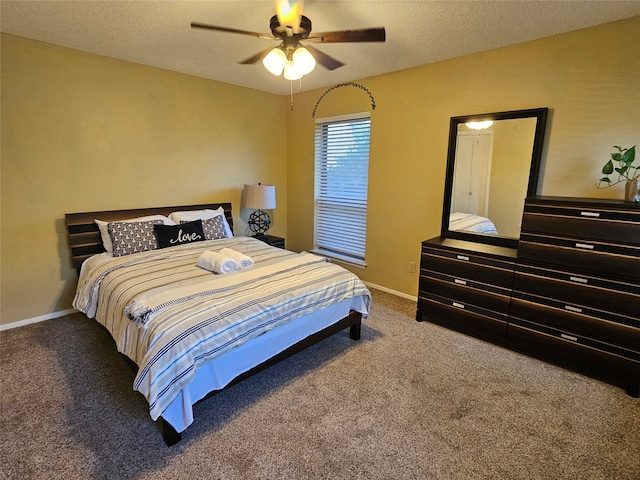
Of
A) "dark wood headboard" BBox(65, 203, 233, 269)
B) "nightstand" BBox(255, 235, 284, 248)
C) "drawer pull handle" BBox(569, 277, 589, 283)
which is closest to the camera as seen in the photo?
"drawer pull handle" BBox(569, 277, 589, 283)

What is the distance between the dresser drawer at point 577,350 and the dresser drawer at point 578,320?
4 centimetres

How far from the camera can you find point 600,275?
2.22 m

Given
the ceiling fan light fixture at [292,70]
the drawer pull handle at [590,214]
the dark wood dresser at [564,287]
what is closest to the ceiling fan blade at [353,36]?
the ceiling fan light fixture at [292,70]

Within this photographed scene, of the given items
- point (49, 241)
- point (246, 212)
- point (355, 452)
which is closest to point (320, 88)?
point (246, 212)

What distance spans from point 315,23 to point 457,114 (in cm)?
160

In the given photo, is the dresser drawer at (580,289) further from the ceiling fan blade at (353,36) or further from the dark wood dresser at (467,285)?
the ceiling fan blade at (353,36)

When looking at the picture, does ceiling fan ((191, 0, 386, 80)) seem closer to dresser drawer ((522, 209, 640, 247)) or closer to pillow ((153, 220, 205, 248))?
dresser drawer ((522, 209, 640, 247))

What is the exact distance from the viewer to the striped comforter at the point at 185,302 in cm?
170

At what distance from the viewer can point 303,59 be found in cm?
204

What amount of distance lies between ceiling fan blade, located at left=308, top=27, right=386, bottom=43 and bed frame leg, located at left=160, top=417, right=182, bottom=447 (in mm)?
2335

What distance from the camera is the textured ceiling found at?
2156 millimetres

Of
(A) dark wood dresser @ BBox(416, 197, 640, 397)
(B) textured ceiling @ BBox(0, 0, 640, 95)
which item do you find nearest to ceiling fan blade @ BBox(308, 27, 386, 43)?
(B) textured ceiling @ BBox(0, 0, 640, 95)

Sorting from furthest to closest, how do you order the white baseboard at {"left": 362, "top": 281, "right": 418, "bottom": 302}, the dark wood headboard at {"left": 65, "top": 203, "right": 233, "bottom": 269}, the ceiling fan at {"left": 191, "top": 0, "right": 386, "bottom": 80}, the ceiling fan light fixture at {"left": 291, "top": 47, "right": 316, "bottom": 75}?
the white baseboard at {"left": 362, "top": 281, "right": 418, "bottom": 302}, the dark wood headboard at {"left": 65, "top": 203, "right": 233, "bottom": 269}, the ceiling fan light fixture at {"left": 291, "top": 47, "right": 316, "bottom": 75}, the ceiling fan at {"left": 191, "top": 0, "right": 386, "bottom": 80}

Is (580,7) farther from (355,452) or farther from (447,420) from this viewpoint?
(355,452)
